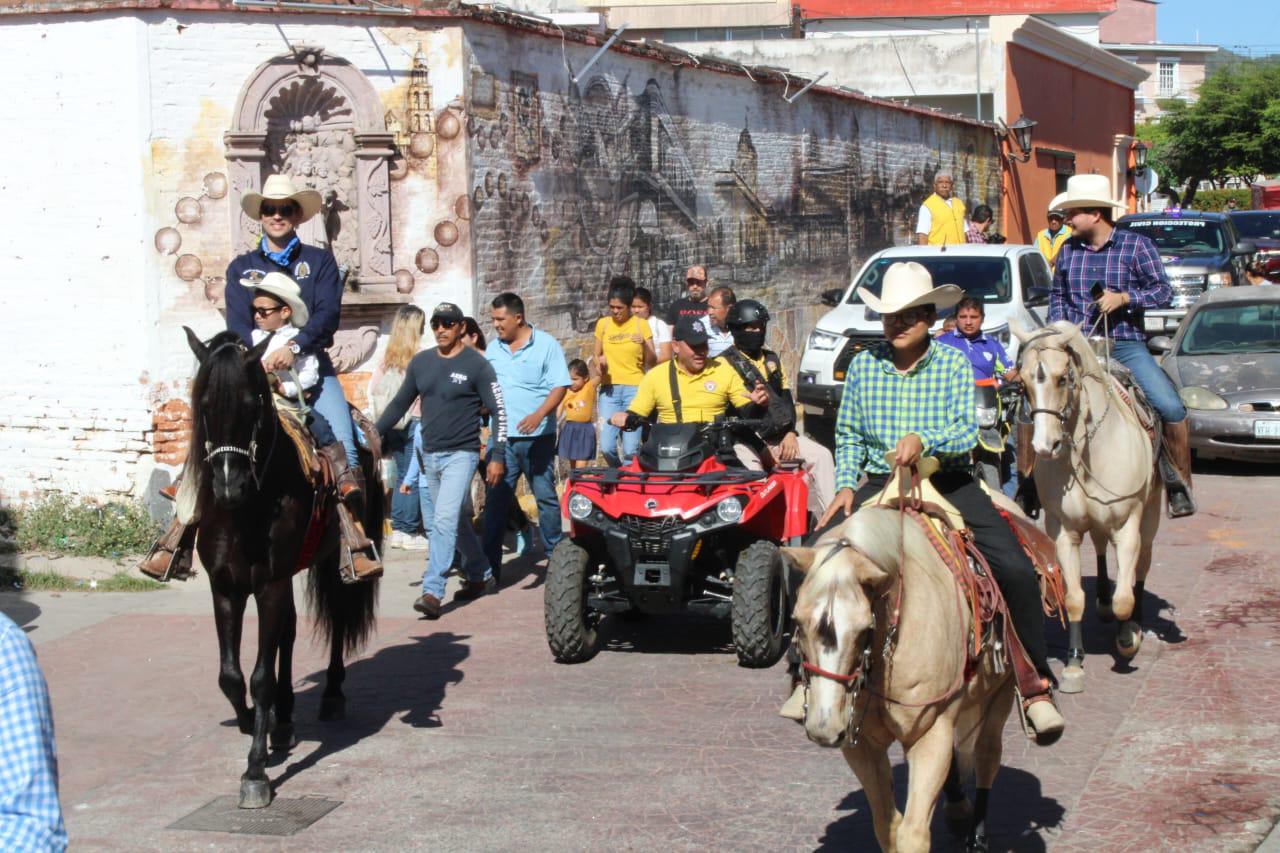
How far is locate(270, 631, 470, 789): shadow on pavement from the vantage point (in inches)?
314

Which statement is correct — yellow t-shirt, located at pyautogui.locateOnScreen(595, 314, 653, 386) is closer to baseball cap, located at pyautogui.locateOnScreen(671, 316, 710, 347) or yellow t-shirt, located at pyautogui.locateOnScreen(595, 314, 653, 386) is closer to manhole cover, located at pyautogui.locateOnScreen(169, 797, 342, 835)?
baseball cap, located at pyautogui.locateOnScreen(671, 316, 710, 347)

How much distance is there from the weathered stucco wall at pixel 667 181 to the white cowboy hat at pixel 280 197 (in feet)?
18.2

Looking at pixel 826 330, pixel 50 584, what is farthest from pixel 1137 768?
pixel 826 330

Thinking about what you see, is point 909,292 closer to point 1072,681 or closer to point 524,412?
point 1072,681

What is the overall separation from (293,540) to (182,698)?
5.98ft

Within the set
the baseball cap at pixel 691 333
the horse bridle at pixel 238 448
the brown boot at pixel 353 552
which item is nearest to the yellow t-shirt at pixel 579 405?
the baseball cap at pixel 691 333

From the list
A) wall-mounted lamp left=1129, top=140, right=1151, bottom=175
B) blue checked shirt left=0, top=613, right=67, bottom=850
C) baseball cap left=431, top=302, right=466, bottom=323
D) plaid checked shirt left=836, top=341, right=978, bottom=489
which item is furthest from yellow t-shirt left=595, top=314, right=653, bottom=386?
wall-mounted lamp left=1129, top=140, right=1151, bottom=175

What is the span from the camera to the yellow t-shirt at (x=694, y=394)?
9758 mm

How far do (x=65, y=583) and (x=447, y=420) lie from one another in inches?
129

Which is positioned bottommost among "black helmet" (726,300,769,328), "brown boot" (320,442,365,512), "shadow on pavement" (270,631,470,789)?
"shadow on pavement" (270,631,470,789)

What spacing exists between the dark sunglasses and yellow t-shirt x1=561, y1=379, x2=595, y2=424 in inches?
198

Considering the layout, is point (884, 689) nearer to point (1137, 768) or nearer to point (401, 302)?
point (1137, 768)

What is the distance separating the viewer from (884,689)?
4.95 meters

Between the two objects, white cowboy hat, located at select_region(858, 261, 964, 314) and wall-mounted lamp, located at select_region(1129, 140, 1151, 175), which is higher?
wall-mounted lamp, located at select_region(1129, 140, 1151, 175)
